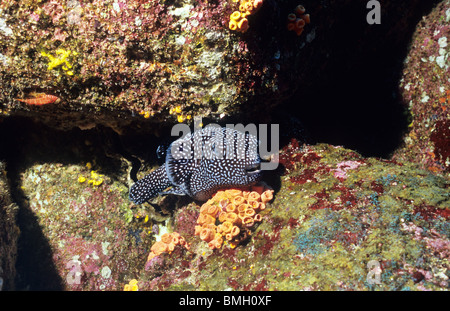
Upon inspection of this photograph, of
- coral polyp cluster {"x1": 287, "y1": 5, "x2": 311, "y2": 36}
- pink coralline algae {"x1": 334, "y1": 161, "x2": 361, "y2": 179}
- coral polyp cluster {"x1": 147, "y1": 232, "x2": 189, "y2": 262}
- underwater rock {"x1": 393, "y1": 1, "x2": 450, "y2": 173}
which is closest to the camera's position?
coral polyp cluster {"x1": 287, "y1": 5, "x2": 311, "y2": 36}

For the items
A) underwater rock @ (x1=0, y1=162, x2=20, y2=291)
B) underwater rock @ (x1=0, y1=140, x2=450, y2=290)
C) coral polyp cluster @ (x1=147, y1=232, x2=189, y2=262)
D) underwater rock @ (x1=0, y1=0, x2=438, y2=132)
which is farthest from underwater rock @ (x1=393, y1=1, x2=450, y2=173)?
underwater rock @ (x1=0, y1=162, x2=20, y2=291)

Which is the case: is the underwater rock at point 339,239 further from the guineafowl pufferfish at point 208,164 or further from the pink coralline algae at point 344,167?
the guineafowl pufferfish at point 208,164

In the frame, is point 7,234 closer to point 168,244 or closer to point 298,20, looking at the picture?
point 168,244

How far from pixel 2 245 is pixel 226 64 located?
4.38 m

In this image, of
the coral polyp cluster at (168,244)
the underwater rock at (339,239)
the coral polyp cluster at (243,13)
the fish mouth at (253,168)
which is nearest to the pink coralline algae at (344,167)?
the underwater rock at (339,239)

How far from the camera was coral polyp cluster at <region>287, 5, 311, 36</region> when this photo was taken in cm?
376

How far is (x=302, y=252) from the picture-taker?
10.3 feet

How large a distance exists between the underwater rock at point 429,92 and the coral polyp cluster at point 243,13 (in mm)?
3876

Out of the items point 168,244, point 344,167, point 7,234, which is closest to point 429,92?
point 344,167

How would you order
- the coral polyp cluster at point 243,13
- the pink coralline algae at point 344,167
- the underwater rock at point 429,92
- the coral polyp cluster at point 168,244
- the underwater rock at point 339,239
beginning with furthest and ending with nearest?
the underwater rock at point 429,92 < the coral polyp cluster at point 168,244 < the pink coralline algae at point 344,167 < the coral polyp cluster at point 243,13 < the underwater rock at point 339,239

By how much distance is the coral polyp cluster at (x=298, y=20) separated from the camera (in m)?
3.76

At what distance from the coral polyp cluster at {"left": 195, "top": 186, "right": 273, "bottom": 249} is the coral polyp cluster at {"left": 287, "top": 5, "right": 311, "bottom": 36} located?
233cm

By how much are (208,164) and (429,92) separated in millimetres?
4300

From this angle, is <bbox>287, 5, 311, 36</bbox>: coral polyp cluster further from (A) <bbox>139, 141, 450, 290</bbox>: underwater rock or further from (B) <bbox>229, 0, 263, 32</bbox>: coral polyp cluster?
(A) <bbox>139, 141, 450, 290</bbox>: underwater rock
